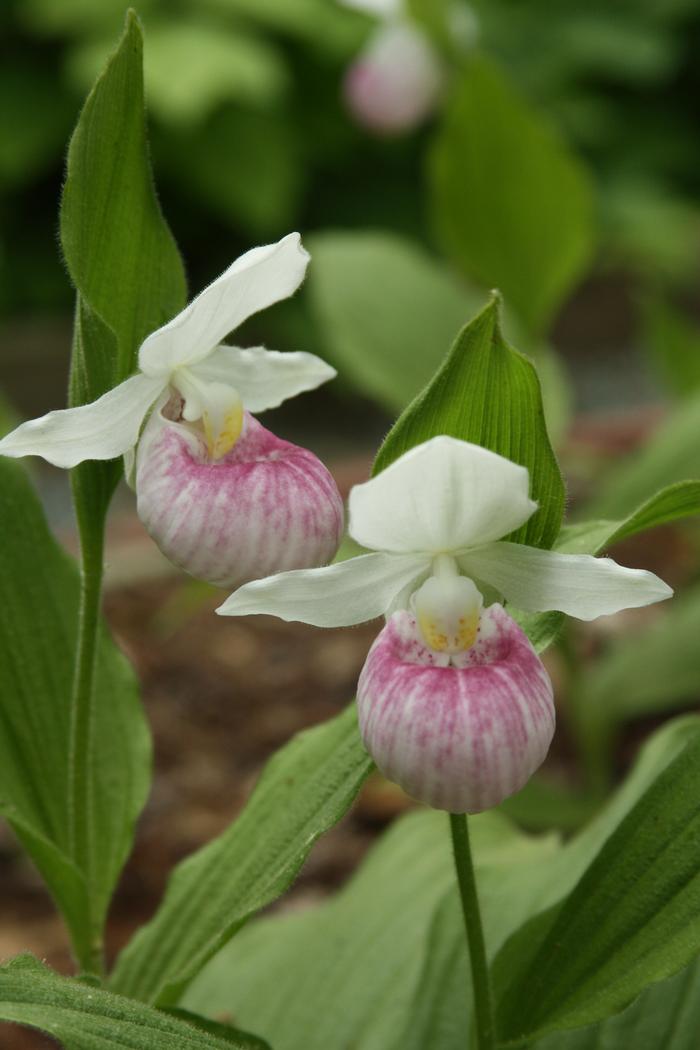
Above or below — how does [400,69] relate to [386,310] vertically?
above

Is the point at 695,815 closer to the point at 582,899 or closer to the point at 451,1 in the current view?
the point at 582,899

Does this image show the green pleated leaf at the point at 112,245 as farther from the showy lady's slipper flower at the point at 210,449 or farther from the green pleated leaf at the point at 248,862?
the green pleated leaf at the point at 248,862

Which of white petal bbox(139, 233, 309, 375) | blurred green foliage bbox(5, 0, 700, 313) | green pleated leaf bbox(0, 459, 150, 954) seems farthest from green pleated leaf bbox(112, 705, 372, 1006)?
blurred green foliage bbox(5, 0, 700, 313)

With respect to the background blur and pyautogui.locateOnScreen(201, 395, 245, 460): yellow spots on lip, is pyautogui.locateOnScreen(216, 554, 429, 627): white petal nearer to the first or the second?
pyautogui.locateOnScreen(201, 395, 245, 460): yellow spots on lip

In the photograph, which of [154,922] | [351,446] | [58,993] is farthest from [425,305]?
Result: [351,446]

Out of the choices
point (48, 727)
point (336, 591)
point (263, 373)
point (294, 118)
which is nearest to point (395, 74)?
point (263, 373)

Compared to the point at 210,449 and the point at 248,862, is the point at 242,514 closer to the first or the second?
the point at 210,449
